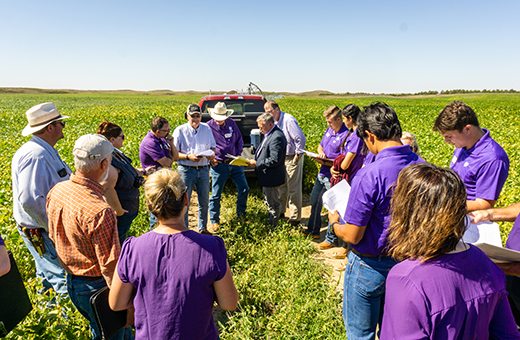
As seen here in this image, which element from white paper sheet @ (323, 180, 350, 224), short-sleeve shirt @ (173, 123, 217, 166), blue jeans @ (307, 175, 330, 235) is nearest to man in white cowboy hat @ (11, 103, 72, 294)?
short-sleeve shirt @ (173, 123, 217, 166)

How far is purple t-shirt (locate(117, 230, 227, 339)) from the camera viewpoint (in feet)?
5.07

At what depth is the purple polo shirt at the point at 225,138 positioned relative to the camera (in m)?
5.40

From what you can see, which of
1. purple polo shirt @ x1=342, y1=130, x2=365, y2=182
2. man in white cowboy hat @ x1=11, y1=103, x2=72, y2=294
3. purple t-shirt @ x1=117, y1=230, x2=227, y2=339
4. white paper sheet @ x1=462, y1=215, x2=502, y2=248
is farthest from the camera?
purple polo shirt @ x1=342, y1=130, x2=365, y2=182

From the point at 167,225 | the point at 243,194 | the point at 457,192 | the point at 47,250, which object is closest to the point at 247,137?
the point at 243,194

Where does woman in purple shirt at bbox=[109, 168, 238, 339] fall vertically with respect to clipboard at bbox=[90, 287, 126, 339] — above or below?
above

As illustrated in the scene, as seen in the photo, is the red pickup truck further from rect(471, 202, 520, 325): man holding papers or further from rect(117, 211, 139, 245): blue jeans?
rect(471, 202, 520, 325): man holding papers

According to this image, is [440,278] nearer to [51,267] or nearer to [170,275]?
[170,275]

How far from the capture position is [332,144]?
15.6 ft

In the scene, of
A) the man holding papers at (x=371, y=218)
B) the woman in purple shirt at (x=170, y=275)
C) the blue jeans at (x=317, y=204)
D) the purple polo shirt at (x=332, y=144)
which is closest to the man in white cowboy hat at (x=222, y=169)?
the blue jeans at (x=317, y=204)

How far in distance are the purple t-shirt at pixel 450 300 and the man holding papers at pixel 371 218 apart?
2.60ft

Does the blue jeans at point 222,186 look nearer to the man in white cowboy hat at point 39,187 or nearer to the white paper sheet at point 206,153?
the white paper sheet at point 206,153

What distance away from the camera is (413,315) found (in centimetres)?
113

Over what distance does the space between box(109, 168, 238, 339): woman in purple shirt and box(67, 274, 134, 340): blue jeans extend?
22.7 inches

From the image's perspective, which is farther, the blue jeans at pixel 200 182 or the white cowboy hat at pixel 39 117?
the blue jeans at pixel 200 182
